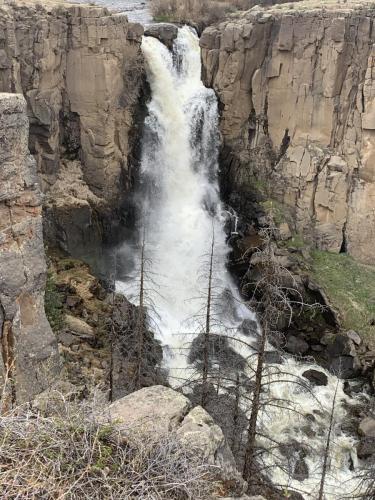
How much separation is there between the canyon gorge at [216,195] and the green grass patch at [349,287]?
85 mm

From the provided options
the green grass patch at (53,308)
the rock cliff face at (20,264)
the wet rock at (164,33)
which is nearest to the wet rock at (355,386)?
the green grass patch at (53,308)

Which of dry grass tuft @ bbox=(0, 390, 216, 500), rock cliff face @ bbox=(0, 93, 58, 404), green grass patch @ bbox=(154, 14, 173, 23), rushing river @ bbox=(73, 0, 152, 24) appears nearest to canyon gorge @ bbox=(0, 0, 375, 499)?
green grass patch @ bbox=(154, 14, 173, 23)

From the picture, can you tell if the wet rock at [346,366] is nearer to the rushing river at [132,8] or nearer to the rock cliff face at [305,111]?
the rock cliff face at [305,111]

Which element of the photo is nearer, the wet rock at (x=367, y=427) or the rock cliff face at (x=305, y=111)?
the wet rock at (x=367, y=427)

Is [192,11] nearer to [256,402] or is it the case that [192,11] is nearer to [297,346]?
[297,346]

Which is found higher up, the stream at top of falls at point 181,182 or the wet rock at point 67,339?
the stream at top of falls at point 181,182

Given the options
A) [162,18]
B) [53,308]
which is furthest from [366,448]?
[162,18]

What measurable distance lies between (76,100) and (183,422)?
2044 centimetres

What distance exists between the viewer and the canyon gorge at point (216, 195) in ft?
62.2

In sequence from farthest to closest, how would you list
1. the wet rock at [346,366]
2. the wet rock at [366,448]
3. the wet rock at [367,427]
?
the wet rock at [346,366] < the wet rock at [367,427] < the wet rock at [366,448]

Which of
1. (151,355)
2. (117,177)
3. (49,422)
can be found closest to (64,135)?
(117,177)

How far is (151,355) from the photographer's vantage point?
19.3 meters

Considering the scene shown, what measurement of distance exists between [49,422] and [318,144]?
22919 millimetres

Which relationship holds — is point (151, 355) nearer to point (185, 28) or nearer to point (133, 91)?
point (133, 91)
